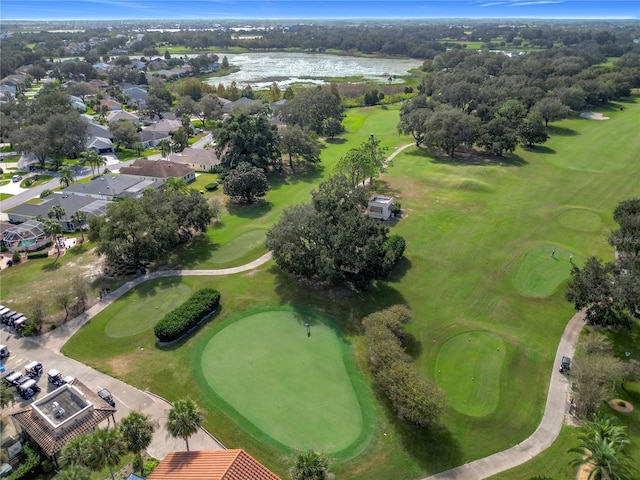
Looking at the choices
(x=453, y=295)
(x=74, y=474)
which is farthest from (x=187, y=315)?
(x=453, y=295)

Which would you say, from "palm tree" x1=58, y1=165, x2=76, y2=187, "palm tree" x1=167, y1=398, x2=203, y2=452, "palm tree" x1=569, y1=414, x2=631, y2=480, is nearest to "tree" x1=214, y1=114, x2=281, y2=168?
"palm tree" x1=58, y1=165, x2=76, y2=187

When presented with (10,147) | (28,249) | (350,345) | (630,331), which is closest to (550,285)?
(630,331)

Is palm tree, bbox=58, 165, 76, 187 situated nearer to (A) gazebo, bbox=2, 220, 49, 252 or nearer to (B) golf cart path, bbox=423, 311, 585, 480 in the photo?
(A) gazebo, bbox=2, 220, 49, 252

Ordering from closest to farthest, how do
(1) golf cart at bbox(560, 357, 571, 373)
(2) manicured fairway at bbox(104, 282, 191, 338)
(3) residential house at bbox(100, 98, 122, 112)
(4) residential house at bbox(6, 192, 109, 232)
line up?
(1) golf cart at bbox(560, 357, 571, 373) → (2) manicured fairway at bbox(104, 282, 191, 338) → (4) residential house at bbox(6, 192, 109, 232) → (3) residential house at bbox(100, 98, 122, 112)

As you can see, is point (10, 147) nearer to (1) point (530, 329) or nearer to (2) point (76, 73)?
(2) point (76, 73)

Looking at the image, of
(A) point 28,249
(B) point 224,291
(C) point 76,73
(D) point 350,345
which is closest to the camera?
(D) point 350,345


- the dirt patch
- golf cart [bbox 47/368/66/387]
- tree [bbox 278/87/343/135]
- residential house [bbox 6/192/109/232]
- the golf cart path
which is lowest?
the golf cart path

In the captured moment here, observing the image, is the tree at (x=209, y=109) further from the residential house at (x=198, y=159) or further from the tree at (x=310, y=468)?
the tree at (x=310, y=468)
